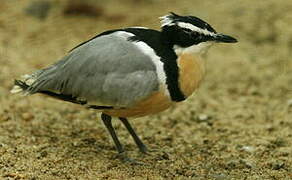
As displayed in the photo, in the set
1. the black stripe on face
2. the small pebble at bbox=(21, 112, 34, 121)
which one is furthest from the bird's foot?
the small pebble at bbox=(21, 112, 34, 121)

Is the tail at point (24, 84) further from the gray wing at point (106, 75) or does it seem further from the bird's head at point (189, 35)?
the bird's head at point (189, 35)

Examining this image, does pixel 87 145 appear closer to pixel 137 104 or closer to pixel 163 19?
pixel 137 104

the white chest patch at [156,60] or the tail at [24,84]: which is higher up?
the white chest patch at [156,60]

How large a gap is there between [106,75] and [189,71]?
668 mm

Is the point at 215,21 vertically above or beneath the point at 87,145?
above

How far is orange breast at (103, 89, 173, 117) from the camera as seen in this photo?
4398 millimetres

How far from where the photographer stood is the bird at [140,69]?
4.42 meters

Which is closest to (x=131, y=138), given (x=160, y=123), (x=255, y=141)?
(x=160, y=123)

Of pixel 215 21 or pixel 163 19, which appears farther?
pixel 215 21

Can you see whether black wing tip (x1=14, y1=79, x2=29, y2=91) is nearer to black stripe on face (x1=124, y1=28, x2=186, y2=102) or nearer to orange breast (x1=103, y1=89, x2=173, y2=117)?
orange breast (x1=103, y1=89, x2=173, y2=117)

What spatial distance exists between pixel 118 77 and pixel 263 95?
2981 mm

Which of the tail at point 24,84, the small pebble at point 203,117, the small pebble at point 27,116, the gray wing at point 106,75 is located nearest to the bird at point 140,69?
the gray wing at point 106,75

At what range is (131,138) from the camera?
566cm

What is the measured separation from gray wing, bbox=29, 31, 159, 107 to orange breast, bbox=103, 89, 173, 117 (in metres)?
0.06
